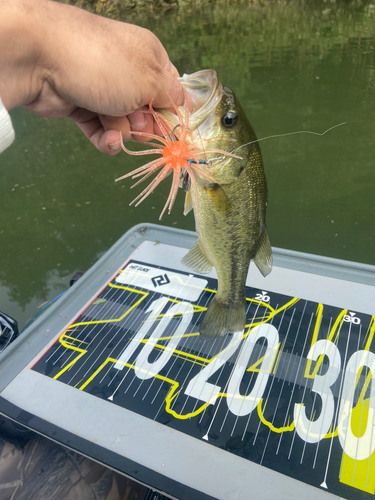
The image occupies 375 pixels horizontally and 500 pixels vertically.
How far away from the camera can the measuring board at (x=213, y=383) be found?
108cm

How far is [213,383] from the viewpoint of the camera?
129cm

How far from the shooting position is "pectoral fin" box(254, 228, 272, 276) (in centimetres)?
130

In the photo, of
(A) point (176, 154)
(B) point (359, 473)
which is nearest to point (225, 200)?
(A) point (176, 154)

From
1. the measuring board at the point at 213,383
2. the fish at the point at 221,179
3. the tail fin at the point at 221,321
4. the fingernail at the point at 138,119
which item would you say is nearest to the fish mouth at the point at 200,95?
the fish at the point at 221,179

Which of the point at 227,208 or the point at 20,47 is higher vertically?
the point at 20,47

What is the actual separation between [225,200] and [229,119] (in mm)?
271

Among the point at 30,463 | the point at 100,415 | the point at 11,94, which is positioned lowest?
the point at 30,463

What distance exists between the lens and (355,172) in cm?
335

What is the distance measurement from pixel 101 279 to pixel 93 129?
0.77 metres

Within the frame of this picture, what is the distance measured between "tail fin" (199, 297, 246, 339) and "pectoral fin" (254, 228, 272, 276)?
0.60 feet

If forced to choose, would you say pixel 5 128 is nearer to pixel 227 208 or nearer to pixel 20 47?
pixel 20 47

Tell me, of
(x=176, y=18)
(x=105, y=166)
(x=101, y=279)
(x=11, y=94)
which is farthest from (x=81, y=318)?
(x=176, y=18)

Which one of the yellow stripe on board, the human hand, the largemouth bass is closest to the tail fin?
the largemouth bass

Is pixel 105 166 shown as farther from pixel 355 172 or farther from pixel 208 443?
pixel 208 443
